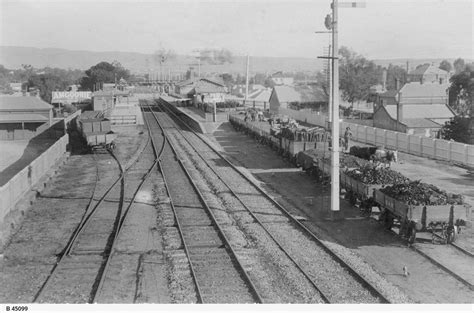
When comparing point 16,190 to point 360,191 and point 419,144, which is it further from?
point 419,144

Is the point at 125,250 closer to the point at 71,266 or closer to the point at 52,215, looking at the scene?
the point at 71,266

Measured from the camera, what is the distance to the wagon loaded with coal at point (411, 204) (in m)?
15.3

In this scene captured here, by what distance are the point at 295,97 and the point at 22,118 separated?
4506 centimetres

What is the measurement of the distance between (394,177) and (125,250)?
371 inches

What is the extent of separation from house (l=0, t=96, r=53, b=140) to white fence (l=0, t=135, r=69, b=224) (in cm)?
2233

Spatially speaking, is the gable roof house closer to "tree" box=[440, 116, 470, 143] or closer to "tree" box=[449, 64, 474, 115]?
"tree" box=[440, 116, 470, 143]

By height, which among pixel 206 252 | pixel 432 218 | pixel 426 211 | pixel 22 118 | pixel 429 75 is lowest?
pixel 206 252

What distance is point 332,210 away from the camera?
18.7 m

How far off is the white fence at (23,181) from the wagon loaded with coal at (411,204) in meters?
12.5

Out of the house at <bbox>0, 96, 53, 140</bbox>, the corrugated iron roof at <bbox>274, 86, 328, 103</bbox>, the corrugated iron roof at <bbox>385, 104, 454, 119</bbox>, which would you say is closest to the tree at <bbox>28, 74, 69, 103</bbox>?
the corrugated iron roof at <bbox>274, 86, 328, 103</bbox>

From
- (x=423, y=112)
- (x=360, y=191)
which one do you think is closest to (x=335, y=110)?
(x=360, y=191)

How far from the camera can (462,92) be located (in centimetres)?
8675

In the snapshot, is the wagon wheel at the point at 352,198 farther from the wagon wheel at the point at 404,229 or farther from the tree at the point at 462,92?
the tree at the point at 462,92

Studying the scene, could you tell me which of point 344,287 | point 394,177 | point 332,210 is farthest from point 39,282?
point 394,177
